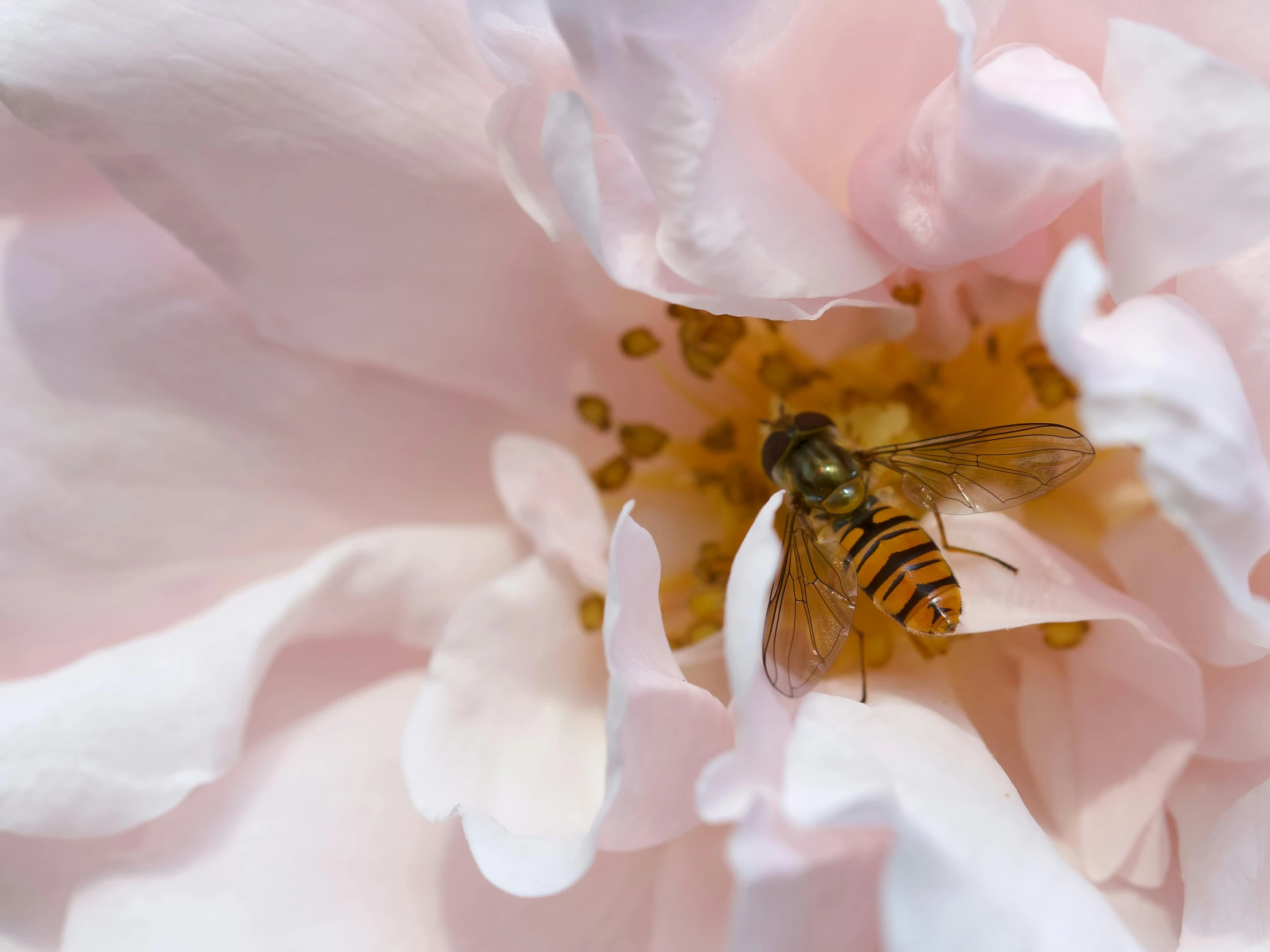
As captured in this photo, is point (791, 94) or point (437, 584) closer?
point (791, 94)

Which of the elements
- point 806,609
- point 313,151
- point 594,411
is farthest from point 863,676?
point 313,151

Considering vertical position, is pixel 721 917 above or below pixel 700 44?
below

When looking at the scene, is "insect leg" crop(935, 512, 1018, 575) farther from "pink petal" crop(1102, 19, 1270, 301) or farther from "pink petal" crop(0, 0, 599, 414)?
"pink petal" crop(0, 0, 599, 414)

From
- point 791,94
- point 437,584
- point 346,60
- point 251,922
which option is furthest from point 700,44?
point 251,922

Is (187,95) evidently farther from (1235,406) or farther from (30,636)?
(1235,406)

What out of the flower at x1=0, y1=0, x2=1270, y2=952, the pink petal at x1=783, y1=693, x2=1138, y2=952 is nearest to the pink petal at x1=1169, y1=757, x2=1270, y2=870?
the flower at x1=0, y1=0, x2=1270, y2=952

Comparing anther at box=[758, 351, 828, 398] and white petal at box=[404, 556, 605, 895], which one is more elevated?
anther at box=[758, 351, 828, 398]

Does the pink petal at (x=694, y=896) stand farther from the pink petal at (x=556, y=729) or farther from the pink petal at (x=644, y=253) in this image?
the pink petal at (x=644, y=253)
